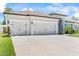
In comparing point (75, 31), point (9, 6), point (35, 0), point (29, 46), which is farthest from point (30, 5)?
point (75, 31)

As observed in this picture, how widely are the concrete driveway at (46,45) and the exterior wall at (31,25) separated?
0.09 m

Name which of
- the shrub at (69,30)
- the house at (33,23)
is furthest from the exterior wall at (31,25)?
the shrub at (69,30)

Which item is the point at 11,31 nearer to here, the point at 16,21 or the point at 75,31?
the point at 16,21

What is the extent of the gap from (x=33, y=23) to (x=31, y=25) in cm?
5

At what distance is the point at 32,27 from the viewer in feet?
10.8

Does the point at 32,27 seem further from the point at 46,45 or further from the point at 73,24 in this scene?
the point at 73,24

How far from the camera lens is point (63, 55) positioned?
308 centimetres

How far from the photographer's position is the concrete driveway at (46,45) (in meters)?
3.09

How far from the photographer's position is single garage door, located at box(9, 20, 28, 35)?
3.23 meters

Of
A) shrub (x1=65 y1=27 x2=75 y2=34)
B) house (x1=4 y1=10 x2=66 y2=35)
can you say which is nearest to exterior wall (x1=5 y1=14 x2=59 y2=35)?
house (x1=4 y1=10 x2=66 y2=35)

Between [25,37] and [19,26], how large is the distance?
21cm

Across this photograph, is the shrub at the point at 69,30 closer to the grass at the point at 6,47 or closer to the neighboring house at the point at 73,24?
the neighboring house at the point at 73,24

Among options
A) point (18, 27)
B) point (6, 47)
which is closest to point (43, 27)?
point (18, 27)

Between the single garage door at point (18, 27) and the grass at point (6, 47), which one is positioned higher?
the single garage door at point (18, 27)
